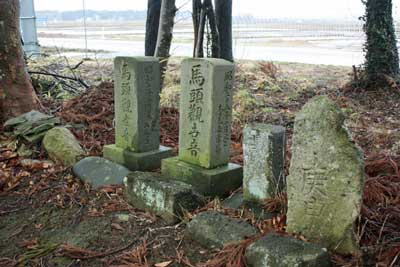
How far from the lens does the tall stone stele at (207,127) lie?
3.92m

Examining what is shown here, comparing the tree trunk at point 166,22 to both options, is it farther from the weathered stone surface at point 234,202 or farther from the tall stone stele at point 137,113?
the weathered stone surface at point 234,202

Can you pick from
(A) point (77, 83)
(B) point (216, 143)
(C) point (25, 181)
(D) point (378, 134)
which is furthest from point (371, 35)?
(C) point (25, 181)

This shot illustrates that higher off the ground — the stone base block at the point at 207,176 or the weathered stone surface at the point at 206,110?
the weathered stone surface at the point at 206,110

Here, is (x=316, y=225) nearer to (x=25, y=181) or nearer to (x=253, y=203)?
(x=253, y=203)

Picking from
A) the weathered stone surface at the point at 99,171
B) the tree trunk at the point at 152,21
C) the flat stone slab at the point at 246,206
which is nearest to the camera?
the flat stone slab at the point at 246,206

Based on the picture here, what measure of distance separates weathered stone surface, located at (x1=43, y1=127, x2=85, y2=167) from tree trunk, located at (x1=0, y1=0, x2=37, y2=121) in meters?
1.19

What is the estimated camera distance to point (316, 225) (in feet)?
9.74

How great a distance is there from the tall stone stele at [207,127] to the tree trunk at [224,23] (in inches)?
214

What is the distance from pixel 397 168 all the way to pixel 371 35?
5891 millimetres

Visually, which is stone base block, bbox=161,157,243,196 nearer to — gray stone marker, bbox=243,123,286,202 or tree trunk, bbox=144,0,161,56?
gray stone marker, bbox=243,123,286,202

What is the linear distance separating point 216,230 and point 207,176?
2.55 ft

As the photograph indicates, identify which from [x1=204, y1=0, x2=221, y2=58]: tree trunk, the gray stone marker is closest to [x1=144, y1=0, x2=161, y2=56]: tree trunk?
[x1=204, y1=0, x2=221, y2=58]: tree trunk

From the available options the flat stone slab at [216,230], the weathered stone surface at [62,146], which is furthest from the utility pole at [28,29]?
the flat stone slab at [216,230]

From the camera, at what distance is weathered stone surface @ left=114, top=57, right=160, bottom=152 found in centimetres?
452
